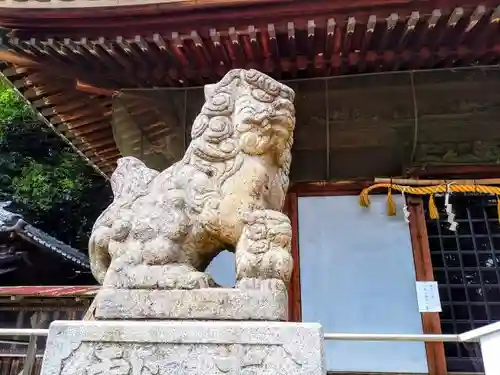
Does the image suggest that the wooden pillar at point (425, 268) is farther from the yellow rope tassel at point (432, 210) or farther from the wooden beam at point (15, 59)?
the wooden beam at point (15, 59)

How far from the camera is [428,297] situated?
456cm

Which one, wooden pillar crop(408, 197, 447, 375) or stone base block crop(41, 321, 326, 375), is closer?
stone base block crop(41, 321, 326, 375)

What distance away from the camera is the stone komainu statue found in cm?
224

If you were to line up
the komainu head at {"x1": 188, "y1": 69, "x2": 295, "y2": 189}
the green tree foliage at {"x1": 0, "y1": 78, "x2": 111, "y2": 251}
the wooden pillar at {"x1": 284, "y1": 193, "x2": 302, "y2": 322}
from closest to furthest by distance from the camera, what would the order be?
the komainu head at {"x1": 188, "y1": 69, "x2": 295, "y2": 189}, the wooden pillar at {"x1": 284, "y1": 193, "x2": 302, "y2": 322}, the green tree foliage at {"x1": 0, "y1": 78, "x2": 111, "y2": 251}

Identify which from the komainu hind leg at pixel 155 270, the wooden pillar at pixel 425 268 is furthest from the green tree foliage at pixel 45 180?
the komainu hind leg at pixel 155 270

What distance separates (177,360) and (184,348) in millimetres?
59

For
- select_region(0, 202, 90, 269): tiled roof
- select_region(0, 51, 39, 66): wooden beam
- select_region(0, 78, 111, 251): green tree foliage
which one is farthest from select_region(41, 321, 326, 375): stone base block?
select_region(0, 78, 111, 251): green tree foliage

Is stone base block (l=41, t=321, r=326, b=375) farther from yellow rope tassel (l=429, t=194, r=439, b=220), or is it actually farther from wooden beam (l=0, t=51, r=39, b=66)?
wooden beam (l=0, t=51, r=39, b=66)

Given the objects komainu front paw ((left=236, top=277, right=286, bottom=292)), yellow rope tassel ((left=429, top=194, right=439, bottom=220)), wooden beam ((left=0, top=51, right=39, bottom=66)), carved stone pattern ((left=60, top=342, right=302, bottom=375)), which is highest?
wooden beam ((left=0, top=51, right=39, bottom=66))

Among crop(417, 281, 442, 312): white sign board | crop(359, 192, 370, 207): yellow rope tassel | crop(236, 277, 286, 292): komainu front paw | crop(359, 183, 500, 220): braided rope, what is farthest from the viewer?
crop(359, 192, 370, 207): yellow rope tassel

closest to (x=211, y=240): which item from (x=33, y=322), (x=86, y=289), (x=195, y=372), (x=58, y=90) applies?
(x=195, y=372)

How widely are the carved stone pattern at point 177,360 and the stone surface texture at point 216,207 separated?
28 cm

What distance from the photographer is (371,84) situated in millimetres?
4922

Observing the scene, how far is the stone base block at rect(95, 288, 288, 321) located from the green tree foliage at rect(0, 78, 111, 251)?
1170 centimetres
